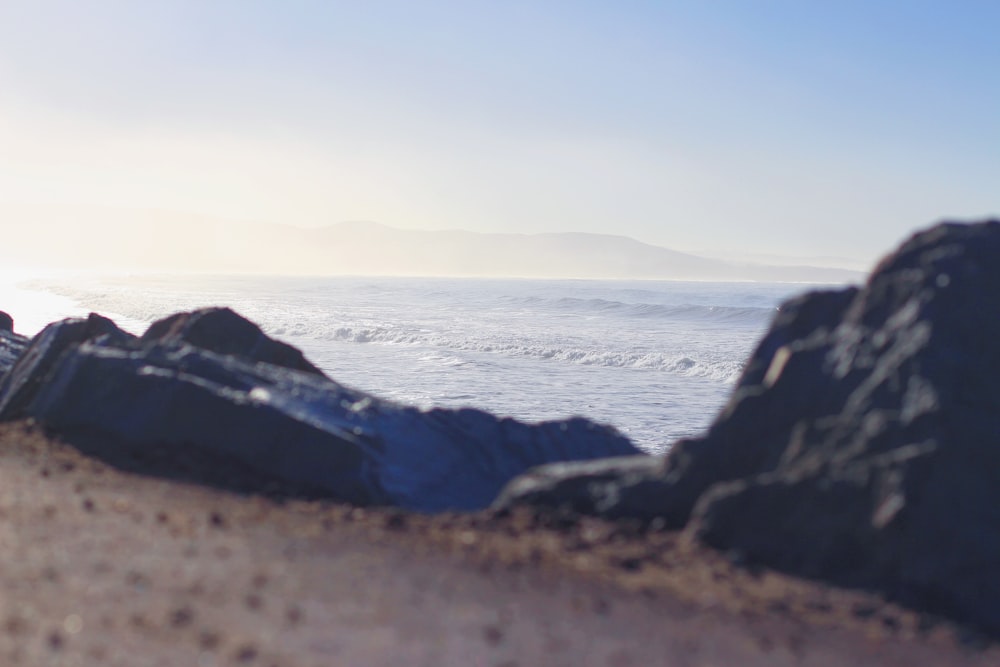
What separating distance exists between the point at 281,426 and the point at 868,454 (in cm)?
371

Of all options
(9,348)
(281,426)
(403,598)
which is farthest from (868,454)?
(9,348)

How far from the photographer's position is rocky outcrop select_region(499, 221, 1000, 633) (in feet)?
15.7

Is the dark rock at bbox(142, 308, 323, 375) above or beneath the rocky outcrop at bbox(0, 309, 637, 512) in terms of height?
above

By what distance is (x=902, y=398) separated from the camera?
538cm

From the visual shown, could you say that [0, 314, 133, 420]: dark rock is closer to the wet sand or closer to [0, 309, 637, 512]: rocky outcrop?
[0, 309, 637, 512]: rocky outcrop

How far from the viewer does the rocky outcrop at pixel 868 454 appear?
4.79 metres

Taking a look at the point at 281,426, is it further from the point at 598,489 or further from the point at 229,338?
the point at 229,338

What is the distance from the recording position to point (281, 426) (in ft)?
23.9

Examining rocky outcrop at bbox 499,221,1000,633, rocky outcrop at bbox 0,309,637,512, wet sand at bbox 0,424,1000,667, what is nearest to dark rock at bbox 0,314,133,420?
rocky outcrop at bbox 0,309,637,512

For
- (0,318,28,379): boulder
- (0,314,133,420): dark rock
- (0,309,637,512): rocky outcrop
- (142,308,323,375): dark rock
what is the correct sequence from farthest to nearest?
1. (0,318,28,379): boulder
2. (142,308,323,375): dark rock
3. (0,314,133,420): dark rock
4. (0,309,637,512): rocky outcrop

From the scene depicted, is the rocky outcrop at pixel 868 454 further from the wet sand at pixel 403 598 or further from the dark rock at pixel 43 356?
the dark rock at pixel 43 356

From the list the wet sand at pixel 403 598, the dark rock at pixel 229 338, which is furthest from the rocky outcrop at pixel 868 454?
the dark rock at pixel 229 338

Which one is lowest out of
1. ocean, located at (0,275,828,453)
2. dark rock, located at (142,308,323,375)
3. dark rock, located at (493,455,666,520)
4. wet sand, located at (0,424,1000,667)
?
ocean, located at (0,275,828,453)

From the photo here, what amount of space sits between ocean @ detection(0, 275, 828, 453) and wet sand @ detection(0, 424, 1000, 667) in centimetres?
824
